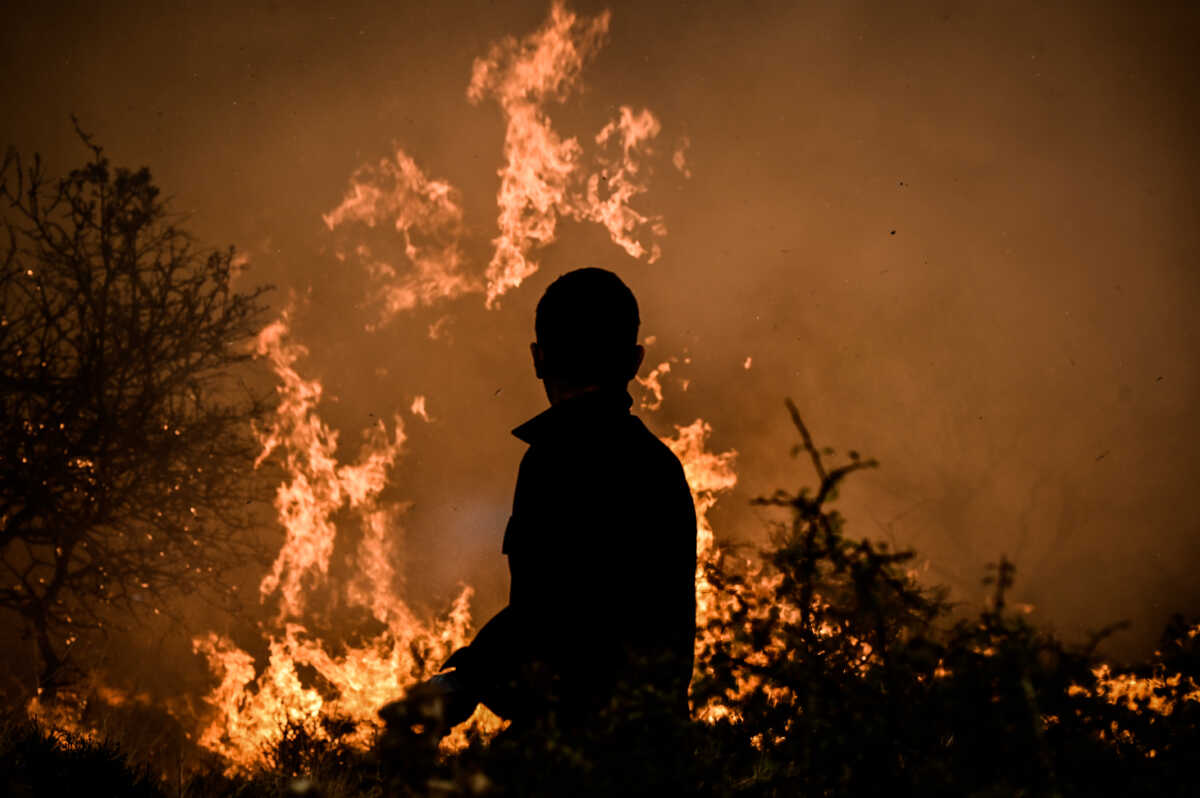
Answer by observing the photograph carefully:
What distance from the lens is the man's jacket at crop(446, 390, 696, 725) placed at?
177cm

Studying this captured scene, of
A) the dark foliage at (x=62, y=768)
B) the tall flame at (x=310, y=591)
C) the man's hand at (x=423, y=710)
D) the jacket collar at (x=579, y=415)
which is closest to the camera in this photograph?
the man's hand at (x=423, y=710)

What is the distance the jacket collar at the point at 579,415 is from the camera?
76.4 inches

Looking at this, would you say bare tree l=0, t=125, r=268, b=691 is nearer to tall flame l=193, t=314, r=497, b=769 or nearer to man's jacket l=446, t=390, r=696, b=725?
tall flame l=193, t=314, r=497, b=769

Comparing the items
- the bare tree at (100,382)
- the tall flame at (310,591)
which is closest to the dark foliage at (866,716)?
the bare tree at (100,382)

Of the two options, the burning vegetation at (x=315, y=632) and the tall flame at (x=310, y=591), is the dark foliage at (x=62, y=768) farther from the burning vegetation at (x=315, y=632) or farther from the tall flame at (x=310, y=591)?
the tall flame at (x=310, y=591)

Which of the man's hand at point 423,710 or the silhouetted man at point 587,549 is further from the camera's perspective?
the silhouetted man at point 587,549

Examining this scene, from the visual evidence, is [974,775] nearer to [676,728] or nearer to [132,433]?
[676,728]

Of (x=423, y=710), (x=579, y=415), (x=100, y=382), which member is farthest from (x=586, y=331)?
(x=100, y=382)

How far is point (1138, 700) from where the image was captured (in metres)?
2.54

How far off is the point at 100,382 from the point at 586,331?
1507 centimetres

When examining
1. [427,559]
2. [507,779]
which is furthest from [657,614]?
[427,559]

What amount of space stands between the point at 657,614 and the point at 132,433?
15.9 m

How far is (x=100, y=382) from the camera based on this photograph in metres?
13.2

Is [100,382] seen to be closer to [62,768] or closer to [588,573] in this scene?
[62,768]
